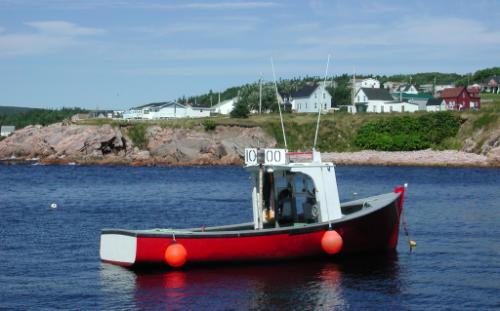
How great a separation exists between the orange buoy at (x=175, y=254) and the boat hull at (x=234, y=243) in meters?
0.12

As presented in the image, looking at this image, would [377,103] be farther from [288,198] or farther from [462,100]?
[288,198]

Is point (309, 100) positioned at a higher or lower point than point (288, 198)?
higher

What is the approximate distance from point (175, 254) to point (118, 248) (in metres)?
1.96

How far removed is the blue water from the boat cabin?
1.65m

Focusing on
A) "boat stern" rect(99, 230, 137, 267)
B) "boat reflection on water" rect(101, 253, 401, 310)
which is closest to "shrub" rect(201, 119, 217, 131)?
"boat reflection on water" rect(101, 253, 401, 310)

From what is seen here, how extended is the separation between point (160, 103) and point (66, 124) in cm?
3015

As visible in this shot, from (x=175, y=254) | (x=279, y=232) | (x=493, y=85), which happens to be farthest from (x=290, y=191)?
(x=493, y=85)

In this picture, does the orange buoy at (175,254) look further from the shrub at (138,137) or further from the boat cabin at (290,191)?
the shrub at (138,137)

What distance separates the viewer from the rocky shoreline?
94.6 m

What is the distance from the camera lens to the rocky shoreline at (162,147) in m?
94.6

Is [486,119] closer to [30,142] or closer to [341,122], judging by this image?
[341,122]

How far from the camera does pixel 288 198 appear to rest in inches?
998

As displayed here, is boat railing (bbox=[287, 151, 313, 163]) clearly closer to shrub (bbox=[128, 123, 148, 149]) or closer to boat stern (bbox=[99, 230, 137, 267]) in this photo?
boat stern (bbox=[99, 230, 137, 267])

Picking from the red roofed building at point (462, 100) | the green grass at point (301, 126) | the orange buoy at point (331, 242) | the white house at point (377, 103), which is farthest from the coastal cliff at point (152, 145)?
the orange buoy at point (331, 242)
